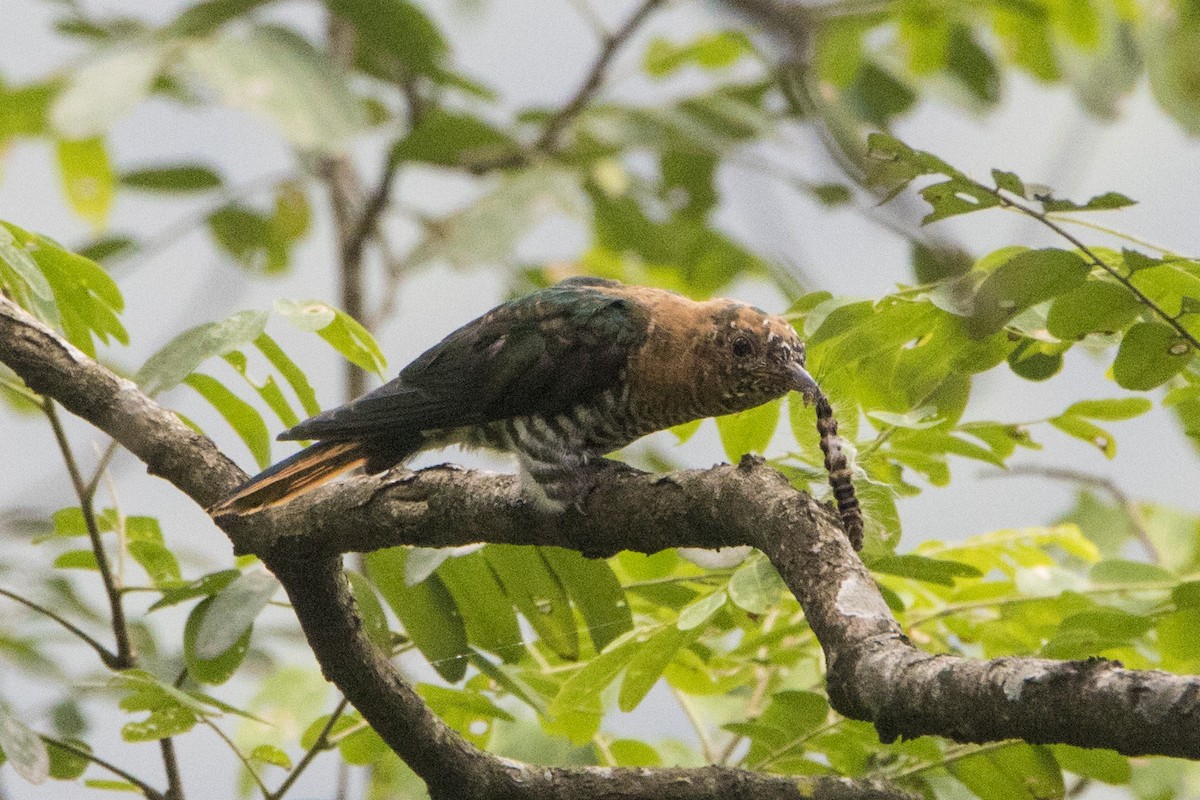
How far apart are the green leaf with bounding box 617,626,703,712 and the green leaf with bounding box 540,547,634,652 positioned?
157 mm

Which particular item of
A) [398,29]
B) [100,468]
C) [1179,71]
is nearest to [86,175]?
[398,29]

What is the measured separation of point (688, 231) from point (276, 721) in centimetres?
415

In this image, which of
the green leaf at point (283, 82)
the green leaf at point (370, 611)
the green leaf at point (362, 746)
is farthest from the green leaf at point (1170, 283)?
the green leaf at point (283, 82)

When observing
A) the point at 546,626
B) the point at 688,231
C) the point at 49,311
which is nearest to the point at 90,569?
the point at 49,311

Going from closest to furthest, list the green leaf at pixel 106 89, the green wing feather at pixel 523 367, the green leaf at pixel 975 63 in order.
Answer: the green wing feather at pixel 523 367
the green leaf at pixel 106 89
the green leaf at pixel 975 63

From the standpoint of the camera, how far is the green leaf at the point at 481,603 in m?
3.14

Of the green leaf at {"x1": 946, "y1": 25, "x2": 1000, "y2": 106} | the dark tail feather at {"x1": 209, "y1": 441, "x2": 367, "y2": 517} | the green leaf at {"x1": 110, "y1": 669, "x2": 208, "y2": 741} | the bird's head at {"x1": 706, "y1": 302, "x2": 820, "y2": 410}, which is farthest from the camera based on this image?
the green leaf at {"x1": 946, "y1": 25, "x2": 1000, "y2": 106}

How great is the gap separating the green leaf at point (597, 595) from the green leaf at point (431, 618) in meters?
0.29

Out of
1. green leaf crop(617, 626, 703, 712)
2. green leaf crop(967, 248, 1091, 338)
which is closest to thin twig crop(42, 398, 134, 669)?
green leaf crop(617, 626, 703, 712)

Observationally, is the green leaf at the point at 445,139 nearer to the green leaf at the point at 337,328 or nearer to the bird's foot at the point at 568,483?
the green leaf at the point at 337,328

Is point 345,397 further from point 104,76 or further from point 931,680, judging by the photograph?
point 931,680

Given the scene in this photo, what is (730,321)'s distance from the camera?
3.44 metres

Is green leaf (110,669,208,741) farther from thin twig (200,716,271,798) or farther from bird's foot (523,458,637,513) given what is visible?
bird's foot (523,458,637,513)

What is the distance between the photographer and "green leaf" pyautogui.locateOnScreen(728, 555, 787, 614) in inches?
Result: 104
